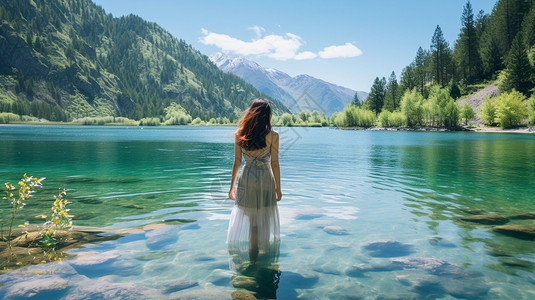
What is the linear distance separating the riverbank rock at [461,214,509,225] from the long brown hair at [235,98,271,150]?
9195 millimetres

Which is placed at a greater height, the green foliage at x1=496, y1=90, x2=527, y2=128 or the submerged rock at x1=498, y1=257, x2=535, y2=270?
the green foliage at x1=496, y1=90, x2=527, y2=128

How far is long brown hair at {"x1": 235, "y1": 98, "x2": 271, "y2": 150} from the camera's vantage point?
21.2 feet

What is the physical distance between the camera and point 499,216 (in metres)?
12.2

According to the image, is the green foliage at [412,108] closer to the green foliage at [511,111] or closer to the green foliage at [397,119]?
the green foliage at [397,119]

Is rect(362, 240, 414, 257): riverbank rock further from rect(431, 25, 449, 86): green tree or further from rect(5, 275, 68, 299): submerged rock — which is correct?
rect(431, 25, 449, 86): green tree

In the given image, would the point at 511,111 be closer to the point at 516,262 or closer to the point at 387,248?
the point at 516,262

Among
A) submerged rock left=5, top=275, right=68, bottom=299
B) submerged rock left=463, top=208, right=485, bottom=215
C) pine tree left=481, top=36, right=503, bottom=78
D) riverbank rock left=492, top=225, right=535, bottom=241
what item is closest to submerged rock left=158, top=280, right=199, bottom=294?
submerged rock left=5, top=275, right=68, bottom=299

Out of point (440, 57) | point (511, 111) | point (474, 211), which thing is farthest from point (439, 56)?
point (474, 211)

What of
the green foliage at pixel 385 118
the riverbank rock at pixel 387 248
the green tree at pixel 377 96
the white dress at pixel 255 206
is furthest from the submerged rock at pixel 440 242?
the green tree at pixel 377 96

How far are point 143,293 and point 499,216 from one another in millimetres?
12360

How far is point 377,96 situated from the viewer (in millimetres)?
183750

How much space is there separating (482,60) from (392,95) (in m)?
42.1

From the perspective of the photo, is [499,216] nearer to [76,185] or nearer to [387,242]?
[387,242]

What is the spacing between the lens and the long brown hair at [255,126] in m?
6.45
